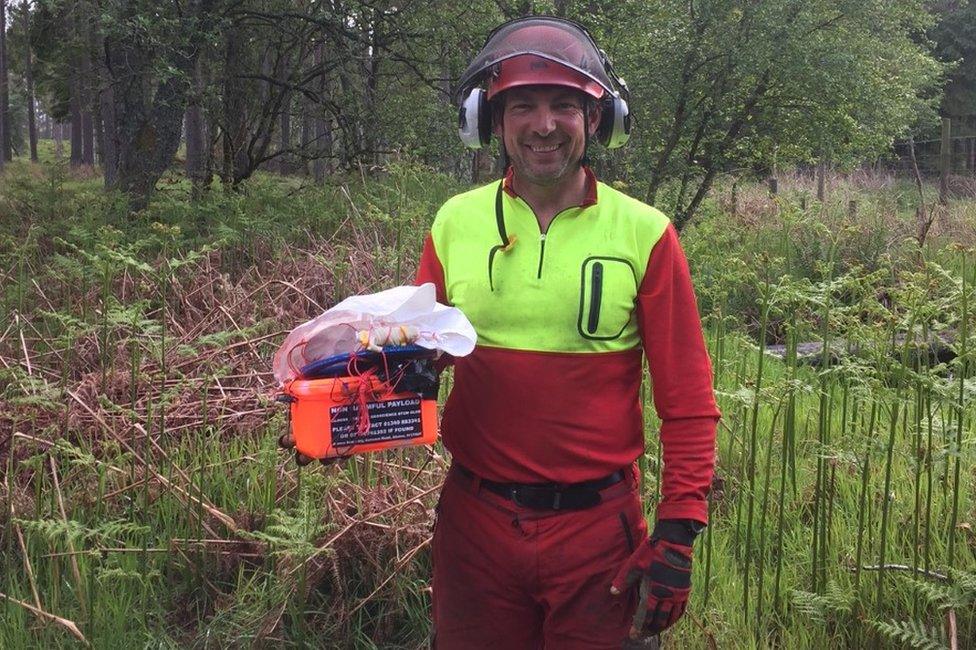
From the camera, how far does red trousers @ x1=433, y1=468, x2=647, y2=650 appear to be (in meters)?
2.44

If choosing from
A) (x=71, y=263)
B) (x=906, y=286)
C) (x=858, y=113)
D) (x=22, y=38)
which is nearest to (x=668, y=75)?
(x=858, y=113)

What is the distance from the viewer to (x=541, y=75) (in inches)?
96.1

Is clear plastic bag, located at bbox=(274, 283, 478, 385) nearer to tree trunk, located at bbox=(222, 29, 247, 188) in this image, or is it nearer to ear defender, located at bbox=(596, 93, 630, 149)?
ear defender, located at bbox=(596, 93, 630, 149)

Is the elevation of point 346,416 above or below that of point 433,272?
below

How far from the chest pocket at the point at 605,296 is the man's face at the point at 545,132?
269 mm

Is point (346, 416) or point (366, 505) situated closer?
point (346, 416)

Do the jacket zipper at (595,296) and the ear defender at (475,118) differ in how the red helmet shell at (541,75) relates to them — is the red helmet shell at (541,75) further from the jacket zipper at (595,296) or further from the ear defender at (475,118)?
the jacket zipper at (595,296)

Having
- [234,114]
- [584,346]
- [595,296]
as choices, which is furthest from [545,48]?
[234,114]

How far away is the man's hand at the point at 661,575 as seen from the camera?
90.1 inches

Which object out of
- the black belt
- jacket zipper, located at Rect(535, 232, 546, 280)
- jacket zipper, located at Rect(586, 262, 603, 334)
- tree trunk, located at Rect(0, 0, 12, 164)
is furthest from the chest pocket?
tree trunk, located at Rect(0, 0, 12, 164)

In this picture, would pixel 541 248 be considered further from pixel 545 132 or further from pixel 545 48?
pixel 545 48

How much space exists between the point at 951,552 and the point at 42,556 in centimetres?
343

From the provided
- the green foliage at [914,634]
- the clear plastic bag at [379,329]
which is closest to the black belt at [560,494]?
the clear plastic bag at [379,329]

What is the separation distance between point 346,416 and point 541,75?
3.35 feet
